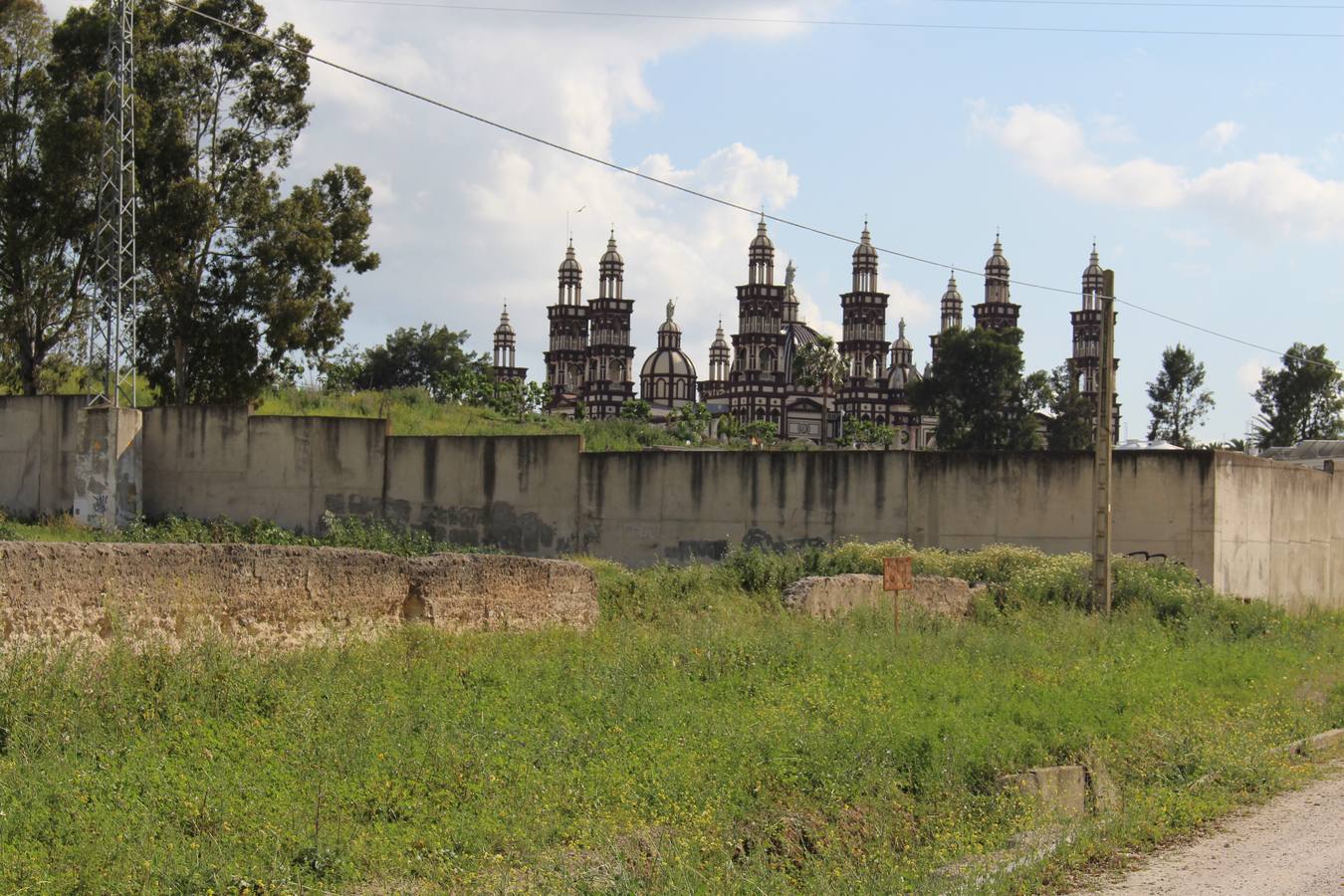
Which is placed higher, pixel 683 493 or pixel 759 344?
pixel 759 344

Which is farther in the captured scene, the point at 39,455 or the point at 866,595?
the point at 39,455

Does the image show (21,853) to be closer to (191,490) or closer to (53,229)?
(191,490)

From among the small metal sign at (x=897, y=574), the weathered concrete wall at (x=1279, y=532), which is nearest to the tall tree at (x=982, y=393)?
the weathered concrete wall at (x=1279, y=532)

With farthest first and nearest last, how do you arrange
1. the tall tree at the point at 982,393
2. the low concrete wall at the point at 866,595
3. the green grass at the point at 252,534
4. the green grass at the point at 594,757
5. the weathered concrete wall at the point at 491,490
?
the tall tree at the point at 982,393, the weathered concrete wall at the point at 491,490, the green grass at the point at 252,534, the low concrete wall at the point at 866,595, the green grass at the point at 594,757

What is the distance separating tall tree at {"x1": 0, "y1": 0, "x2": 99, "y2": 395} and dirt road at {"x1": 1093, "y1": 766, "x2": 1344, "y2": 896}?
25.0 meters

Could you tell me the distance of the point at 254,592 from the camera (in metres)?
10.1

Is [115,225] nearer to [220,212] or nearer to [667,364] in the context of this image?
[220,212]

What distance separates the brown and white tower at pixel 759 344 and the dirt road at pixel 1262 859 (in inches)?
3547

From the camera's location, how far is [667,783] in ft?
24.8

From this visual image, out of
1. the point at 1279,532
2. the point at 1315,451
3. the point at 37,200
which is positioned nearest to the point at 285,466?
the point at 37,200

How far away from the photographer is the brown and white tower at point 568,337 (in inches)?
4385

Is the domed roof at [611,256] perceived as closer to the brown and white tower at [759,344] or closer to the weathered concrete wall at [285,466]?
the brown and white tower at [759,344]

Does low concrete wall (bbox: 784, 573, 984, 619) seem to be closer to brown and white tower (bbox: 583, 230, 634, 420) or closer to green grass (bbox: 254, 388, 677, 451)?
green grass (bbox: 254, 388, 677, 451)

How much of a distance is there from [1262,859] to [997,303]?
4050 inches
